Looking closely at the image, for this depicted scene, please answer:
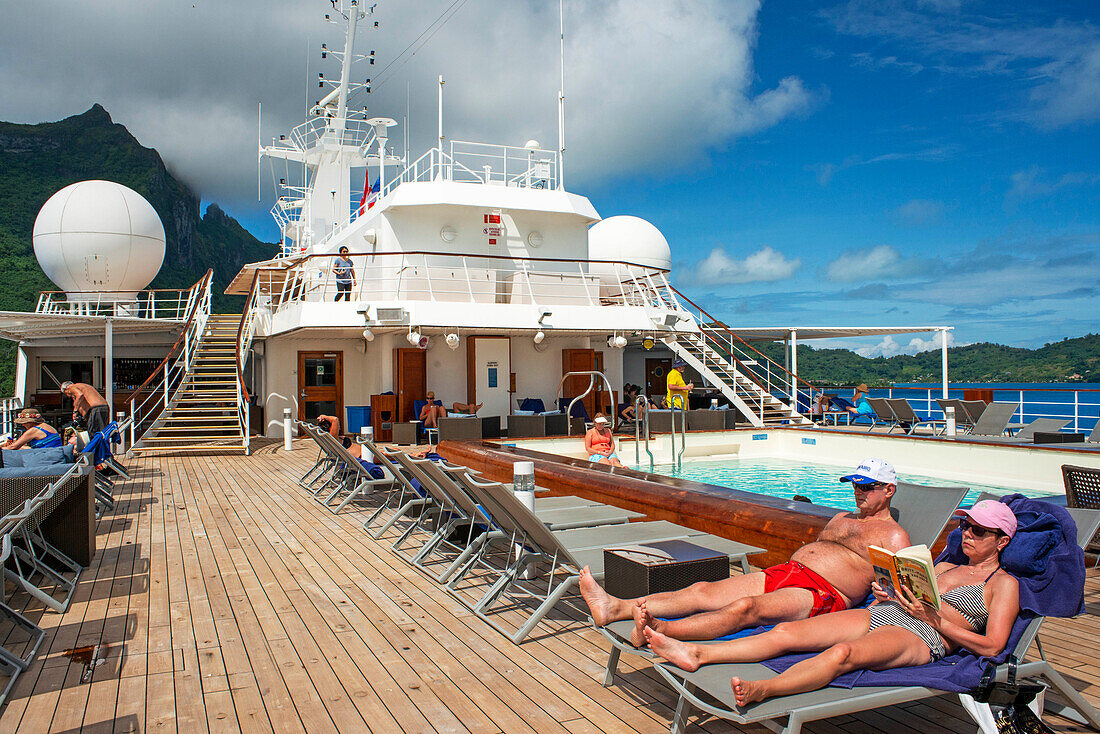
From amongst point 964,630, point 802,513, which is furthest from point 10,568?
point 964,630

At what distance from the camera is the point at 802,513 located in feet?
13.6

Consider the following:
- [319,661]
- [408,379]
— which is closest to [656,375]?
[408,379]

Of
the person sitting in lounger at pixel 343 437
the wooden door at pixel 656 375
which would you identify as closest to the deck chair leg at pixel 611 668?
the person sitting in lounger at pixel 343 437

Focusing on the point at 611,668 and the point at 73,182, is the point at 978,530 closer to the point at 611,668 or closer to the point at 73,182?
the point at 611,668

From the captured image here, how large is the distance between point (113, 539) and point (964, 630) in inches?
231

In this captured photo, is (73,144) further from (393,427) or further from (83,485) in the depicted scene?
(83,485)

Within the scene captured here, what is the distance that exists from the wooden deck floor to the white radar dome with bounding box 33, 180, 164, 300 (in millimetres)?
16797

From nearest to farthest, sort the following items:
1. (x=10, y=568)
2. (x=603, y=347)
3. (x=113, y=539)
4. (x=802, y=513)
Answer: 1. (x=802, y=513)
2. (x=10, y=568)
3. (x=113, y=539)
4. (x=603, y=347)

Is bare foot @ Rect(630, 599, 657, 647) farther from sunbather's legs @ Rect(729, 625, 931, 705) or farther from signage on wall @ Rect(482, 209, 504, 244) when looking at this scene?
signage on wall @ Rect(482, 209, 504, 244)

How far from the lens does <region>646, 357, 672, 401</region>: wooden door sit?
20.8 metres

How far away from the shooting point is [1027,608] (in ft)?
7.48

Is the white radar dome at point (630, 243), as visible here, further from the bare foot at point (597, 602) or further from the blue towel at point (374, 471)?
the bare foot at point (597, 602)

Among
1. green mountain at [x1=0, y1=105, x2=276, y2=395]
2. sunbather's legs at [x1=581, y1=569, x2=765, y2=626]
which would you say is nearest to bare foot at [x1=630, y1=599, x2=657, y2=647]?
sunbather's legs at [x1=581, y1=569, x2=765, y2=626]

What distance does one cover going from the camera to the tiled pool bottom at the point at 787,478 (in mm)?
9008
